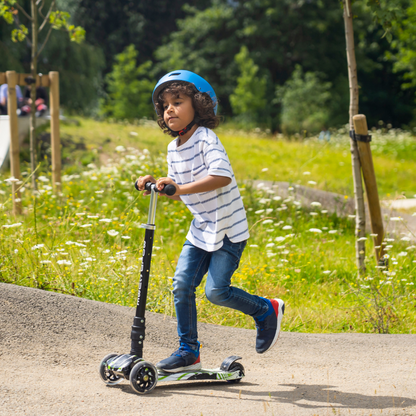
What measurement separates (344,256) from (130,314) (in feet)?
8.76

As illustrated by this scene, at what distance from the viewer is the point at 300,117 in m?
Result: 26.2

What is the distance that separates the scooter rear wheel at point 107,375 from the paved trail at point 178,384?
44 mm

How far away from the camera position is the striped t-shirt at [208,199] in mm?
2740

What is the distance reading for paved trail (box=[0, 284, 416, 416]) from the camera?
2477 mm

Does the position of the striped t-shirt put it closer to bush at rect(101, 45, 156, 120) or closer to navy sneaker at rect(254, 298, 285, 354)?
navy sneaker at rect(254, 298, 285, 354)

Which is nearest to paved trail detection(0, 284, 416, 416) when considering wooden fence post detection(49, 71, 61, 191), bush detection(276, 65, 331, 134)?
wooden fence post detection(49, 71, 61, 191)

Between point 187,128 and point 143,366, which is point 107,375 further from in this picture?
point 187,128

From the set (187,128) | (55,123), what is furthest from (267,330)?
(55,123)

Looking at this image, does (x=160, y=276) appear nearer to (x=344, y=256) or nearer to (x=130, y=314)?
(x=130, y=314)

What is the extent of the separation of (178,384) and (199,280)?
610 mm

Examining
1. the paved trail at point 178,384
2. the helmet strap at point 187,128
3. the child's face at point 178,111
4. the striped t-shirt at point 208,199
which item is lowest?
the paved trail at point 178,384

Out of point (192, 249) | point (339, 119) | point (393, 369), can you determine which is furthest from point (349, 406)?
point (339, 119)

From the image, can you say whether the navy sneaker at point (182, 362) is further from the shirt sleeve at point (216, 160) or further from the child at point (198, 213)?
the shirt sleeve at point (216, 160)

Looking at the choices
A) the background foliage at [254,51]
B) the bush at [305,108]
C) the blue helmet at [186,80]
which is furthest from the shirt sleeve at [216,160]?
the bush at [305,108]
